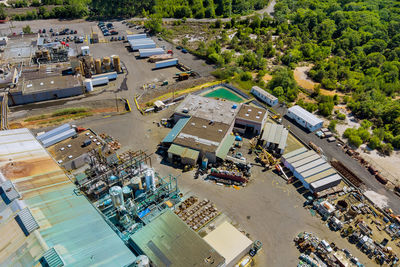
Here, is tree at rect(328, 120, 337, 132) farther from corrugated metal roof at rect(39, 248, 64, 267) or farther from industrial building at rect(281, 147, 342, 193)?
corrugated metal roof at rect(39, 248, 64, 267)

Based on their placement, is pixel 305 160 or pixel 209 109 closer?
pixel 305 160

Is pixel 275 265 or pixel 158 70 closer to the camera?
pixel 275 265

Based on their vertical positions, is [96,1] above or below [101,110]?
above

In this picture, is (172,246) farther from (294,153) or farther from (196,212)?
(294,153)

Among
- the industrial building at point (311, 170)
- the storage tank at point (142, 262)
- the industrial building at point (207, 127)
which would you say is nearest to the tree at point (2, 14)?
the industrial building at point (207, 127)

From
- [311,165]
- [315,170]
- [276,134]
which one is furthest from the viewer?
[276,134]

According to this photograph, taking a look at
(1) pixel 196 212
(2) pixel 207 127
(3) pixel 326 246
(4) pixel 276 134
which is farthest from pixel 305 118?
(1) pixel 196 212

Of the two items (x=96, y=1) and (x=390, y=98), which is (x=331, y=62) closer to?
(x=390, y=98)

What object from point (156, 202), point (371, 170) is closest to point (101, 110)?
point (156, 202)
